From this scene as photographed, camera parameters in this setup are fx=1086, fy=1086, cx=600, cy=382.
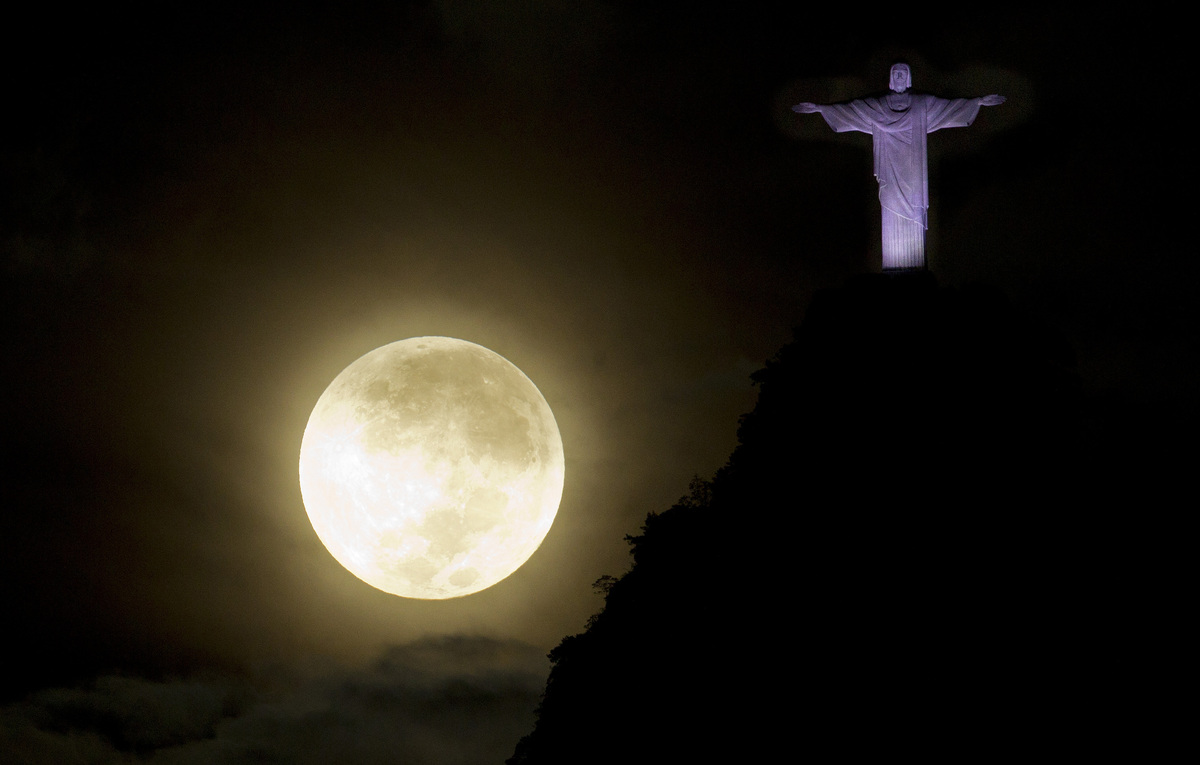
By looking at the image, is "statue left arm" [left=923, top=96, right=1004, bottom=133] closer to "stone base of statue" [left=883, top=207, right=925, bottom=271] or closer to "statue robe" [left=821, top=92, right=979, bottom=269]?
"statue robe" [left=821, top=92, right=979, bottom=269]

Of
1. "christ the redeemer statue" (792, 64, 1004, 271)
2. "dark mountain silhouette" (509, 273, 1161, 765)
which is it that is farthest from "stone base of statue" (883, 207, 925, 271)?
"dark mountain silhouette" (509, 273, 1161, 765)

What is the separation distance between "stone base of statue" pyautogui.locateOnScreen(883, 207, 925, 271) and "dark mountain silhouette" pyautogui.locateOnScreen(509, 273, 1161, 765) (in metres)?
0.50

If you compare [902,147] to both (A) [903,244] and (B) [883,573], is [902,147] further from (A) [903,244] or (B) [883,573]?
(B) [883,573]

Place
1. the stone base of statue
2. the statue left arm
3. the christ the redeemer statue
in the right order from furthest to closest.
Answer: the statue left arm → the christ the redeemer statue → the stone base of statue

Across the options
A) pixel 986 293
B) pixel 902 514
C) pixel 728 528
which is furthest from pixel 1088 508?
pixel 728 528

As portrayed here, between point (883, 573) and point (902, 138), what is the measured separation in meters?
Answer: 9.45

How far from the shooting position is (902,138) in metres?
22.4

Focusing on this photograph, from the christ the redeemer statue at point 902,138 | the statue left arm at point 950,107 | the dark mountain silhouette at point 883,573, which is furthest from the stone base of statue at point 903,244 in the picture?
the statue left arm at point 950,107

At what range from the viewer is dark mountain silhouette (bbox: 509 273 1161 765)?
16.8 metres

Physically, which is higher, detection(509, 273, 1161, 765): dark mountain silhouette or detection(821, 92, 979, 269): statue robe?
detection(821, 92, 979, 269): statue robe

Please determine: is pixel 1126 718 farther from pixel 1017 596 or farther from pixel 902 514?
pixel 902 514

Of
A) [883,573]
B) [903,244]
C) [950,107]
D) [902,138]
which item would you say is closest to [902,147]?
[902,138]

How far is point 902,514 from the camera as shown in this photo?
18.6 meters

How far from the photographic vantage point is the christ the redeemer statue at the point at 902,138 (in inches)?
864
